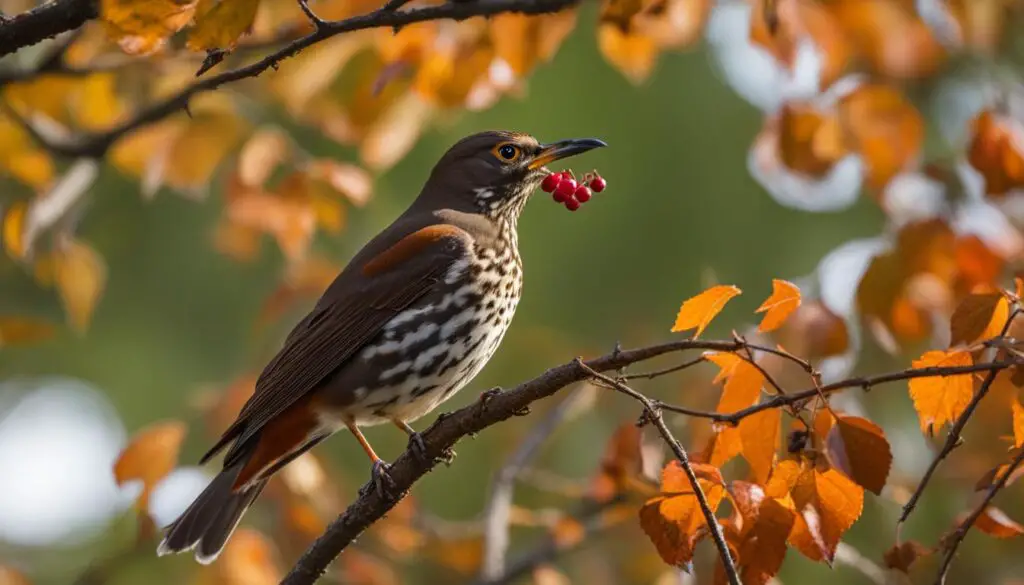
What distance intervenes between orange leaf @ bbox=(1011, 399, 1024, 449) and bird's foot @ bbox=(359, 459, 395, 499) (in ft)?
6.10

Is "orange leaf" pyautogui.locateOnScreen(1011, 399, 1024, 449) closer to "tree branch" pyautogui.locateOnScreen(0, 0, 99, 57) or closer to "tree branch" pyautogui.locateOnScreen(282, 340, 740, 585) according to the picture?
"tree branch" pyautogui.locateOnScreen(282, 340, 740, 585)

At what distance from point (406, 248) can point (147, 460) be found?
150 centimetres

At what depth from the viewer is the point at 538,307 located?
1109 cm

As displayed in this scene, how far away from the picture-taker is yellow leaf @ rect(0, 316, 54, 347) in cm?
524

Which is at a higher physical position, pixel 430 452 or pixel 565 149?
pixel 565 149

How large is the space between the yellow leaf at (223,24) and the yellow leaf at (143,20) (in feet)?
0.26

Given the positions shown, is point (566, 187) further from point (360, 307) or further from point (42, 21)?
point (42, 21)

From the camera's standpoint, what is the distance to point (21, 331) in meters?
5.24

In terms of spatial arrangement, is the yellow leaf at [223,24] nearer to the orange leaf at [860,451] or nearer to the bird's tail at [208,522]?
the orange leaf at [860,451]

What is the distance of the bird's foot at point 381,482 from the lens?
399 centimetres

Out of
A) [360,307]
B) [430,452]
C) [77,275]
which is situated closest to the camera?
[430,452]

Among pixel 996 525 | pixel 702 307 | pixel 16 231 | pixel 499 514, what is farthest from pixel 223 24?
pixel 499 514

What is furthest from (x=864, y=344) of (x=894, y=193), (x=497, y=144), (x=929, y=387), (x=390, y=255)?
(x=929, y=387)

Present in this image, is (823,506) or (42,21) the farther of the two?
(42,21)
